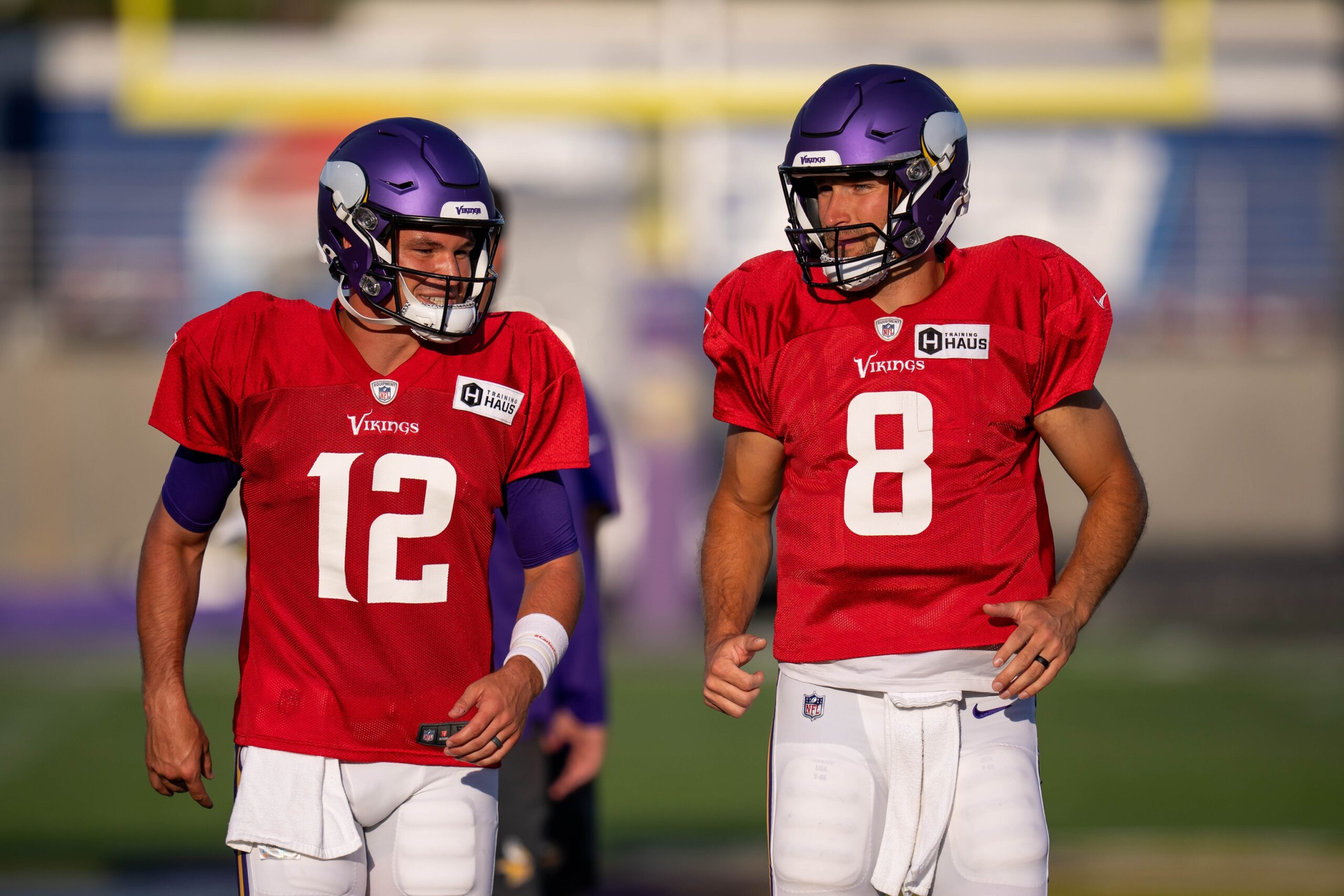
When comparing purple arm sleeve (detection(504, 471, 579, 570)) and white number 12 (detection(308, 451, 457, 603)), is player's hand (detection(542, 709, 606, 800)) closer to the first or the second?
purple arm sleeve (detection(504, 471, 579, 570))

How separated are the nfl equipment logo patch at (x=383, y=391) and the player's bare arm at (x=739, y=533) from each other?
65 centimetres

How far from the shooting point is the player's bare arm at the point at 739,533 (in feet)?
9.62

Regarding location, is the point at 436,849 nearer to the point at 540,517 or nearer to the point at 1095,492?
the point at 540,517

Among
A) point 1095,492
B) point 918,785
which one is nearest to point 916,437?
point 1095,492

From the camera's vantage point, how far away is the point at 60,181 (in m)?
15.3

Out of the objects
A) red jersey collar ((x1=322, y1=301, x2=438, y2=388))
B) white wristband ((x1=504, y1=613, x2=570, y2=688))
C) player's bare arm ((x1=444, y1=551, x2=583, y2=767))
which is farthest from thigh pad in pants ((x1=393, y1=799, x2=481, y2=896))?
red jersey collar ((x1=322, y1=301, x2=438, y2=388))

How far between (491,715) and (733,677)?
0.42 m

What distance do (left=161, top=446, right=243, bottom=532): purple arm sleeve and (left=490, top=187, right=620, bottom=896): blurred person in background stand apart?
84 cm

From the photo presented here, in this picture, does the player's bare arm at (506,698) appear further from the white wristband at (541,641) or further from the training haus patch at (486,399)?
the training haus patch at (486,399)

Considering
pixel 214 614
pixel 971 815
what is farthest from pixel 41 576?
pixel 971 815

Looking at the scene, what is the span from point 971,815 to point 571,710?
143 cm

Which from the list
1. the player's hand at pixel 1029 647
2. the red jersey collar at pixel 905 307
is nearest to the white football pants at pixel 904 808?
the player's hand at pixel 1029 647

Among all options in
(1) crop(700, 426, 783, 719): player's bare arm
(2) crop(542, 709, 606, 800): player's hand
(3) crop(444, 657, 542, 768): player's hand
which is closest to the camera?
(3) crop(444, 657, 542, 768): player's hand

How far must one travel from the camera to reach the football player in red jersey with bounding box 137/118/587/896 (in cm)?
266
